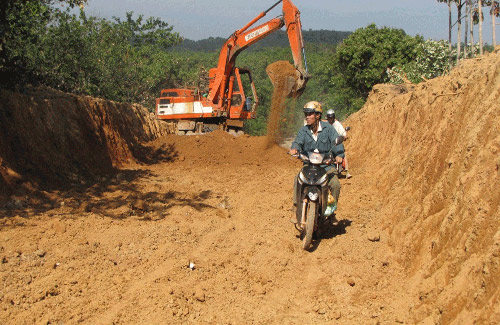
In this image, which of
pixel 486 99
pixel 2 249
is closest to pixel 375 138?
pixel 486 99

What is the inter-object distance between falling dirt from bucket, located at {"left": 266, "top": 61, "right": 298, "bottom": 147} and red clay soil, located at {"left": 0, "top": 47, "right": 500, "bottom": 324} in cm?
789

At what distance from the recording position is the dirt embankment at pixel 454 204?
443 cm

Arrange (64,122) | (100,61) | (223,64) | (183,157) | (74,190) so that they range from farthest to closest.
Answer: (100,61) → (223,64) → (183,157) → (64,122) → (74,190)

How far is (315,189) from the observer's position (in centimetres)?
735

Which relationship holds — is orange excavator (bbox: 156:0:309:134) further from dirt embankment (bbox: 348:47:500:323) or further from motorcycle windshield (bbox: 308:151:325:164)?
motorcycle windshield (bbox: 308:151:325:164)

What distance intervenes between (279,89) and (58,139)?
890 cm

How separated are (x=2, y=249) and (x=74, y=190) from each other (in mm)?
4509

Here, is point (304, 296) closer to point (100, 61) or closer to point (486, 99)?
point (486, 99)

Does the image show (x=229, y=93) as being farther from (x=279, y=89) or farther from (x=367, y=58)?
(x=367, y=58)

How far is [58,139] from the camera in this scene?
514 inches

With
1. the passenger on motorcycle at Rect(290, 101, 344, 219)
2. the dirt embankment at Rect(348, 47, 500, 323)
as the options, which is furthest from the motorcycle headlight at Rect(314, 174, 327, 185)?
the dirt embankment at Rect(348, 47, 500, 323)

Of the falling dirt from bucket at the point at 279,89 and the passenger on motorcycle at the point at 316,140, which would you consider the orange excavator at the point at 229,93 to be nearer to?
the falling dirt from bucket at the point at 279,89

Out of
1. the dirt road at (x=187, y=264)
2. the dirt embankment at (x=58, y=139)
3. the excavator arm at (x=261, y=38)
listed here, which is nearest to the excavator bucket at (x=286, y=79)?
the excavator arm at (x=261, y=38)

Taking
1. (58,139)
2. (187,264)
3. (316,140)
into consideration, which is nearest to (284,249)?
(187,264)
